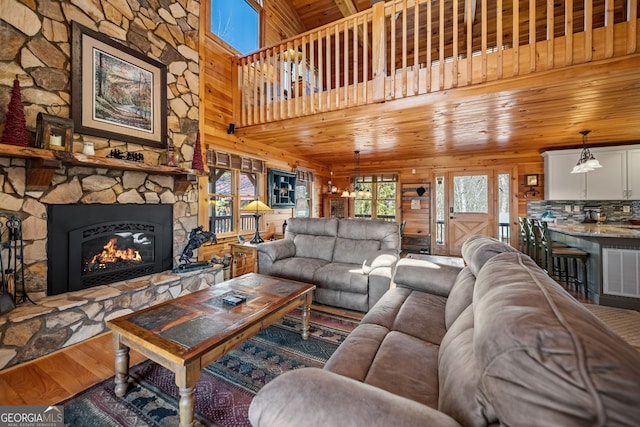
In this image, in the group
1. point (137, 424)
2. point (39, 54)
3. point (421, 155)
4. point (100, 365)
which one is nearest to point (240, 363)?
point (137, 424)

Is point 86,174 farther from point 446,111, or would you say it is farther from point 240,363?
point 446,111

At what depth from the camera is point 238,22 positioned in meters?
4.55

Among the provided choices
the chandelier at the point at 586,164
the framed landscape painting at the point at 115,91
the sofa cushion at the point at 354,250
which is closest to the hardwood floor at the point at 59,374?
the framed landscape painting at the point at 115,91

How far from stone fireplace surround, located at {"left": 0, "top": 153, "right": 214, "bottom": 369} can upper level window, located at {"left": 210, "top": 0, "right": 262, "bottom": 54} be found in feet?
9.02

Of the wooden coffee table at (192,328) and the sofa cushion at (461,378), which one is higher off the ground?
the sofa cushion at (461,378)

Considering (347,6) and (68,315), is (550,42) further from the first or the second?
(68,315)

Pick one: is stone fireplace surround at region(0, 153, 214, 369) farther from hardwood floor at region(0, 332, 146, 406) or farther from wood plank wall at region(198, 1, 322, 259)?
wood plank wall at region(198, 1, 322, 259)

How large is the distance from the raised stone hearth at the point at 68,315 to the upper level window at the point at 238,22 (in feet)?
12.5

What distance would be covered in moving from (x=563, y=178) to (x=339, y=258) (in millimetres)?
5122

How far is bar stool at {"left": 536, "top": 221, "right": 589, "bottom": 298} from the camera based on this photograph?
11.8 ft

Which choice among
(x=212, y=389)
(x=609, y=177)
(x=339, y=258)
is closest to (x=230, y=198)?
(x=339, y=258)

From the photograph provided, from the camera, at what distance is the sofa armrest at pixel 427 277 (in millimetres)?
2170

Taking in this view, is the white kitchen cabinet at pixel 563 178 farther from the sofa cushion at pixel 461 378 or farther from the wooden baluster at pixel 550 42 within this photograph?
the sofa cushion at pixel 461 378

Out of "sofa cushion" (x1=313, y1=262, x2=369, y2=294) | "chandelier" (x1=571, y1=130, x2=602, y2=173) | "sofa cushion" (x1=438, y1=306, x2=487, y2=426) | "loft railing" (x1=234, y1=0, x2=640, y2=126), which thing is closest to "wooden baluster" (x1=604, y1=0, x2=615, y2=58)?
"loft railing" (x1=234, y1=0, x2=640, y2=126)
